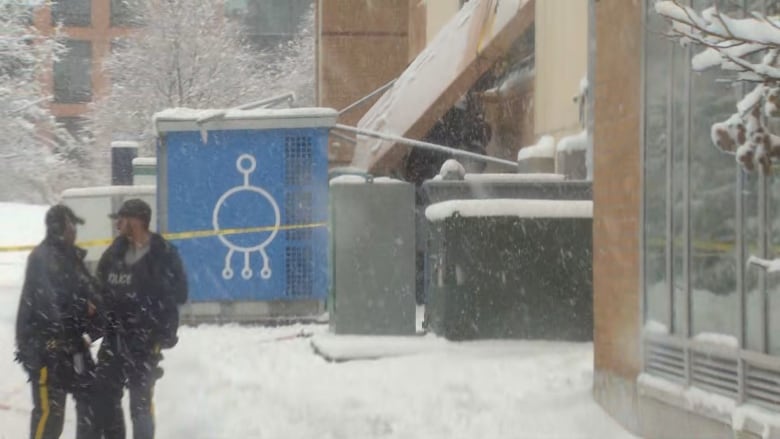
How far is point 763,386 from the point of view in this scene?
550 cm

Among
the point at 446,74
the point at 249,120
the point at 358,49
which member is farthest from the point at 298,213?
the point at 358,49

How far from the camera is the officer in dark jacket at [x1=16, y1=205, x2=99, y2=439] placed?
6691 millimetres

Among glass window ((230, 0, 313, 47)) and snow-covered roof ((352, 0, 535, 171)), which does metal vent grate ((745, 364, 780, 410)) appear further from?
glass window ((230, 0, 313, 47))

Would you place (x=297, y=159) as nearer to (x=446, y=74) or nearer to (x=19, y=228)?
(x=446, y=74)

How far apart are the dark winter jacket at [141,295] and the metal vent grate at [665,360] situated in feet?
9.00

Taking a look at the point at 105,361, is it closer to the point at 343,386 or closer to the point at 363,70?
the point at 343,386

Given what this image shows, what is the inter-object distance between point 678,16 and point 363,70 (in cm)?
2068

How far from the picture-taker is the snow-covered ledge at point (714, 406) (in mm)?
5328

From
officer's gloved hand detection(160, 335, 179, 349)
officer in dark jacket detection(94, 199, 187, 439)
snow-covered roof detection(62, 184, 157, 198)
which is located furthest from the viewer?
snow-covered roof detection(62, 184, 157, 198)

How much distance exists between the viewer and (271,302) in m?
12.9

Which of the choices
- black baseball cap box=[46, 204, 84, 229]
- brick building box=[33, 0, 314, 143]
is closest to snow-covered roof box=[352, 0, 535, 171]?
black baseball cap box=[46, 204, 84, 229]

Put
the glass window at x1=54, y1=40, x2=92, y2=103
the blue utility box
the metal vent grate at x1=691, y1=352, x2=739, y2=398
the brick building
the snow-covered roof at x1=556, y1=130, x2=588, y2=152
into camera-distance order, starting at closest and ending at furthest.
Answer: the metal vent grate at x1=691, y1=352, x2=739, y2=398
the snow-covered roof at x1=556, y1=130, x2=588, y2=152
the blue utility box
the brick building
the glass window at x1=54, y1=40, x2=92, y2=103

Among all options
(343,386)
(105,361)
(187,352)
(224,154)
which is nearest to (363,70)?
(224,154)

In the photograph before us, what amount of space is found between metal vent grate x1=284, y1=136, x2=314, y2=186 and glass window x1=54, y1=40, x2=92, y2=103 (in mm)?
56336
